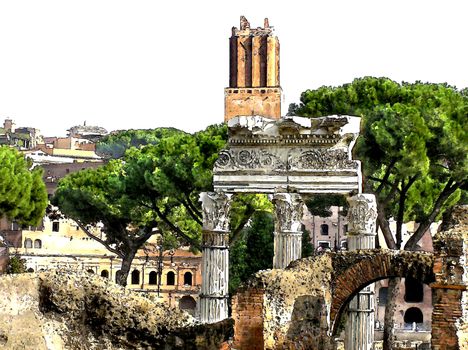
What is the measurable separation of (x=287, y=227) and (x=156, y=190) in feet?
34.3

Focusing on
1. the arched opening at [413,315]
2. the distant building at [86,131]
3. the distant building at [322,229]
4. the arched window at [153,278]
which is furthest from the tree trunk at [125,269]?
the distant building at [86,131]

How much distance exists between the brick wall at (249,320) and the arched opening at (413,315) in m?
36.7

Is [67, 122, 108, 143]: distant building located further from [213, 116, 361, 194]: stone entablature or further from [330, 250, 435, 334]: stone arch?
[330, 250, 435, 334]: stone arch

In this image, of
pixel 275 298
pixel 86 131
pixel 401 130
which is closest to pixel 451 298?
pixel 275 298

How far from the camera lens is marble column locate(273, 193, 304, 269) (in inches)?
619

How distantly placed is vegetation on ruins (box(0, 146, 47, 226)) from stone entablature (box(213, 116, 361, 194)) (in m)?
18.9

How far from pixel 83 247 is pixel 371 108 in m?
31.1

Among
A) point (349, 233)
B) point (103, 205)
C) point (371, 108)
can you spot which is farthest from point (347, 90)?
point (103, 205)

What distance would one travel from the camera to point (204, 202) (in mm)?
16094

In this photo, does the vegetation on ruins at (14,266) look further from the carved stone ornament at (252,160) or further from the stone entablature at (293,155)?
the stone entablature at (293,155)

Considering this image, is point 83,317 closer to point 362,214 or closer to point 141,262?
point 362,214

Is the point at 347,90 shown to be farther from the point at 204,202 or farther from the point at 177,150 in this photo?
the point at 204,202

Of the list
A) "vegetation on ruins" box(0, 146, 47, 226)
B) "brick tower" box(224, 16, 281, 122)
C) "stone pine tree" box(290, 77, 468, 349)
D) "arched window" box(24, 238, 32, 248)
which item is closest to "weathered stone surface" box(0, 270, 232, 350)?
"stone pine tree" box(290, 77, 468, 349)

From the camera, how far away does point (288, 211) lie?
51.9 ft
